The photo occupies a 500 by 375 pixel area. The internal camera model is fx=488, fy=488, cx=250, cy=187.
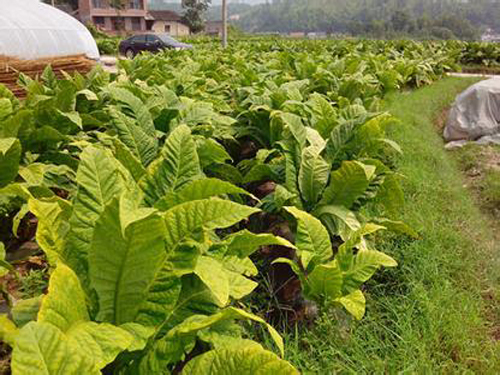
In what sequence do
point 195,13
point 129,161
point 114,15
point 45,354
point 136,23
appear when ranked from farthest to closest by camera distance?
point 195,13 → point 136,23 → point 114,15 → point 129,161 → point 45,354

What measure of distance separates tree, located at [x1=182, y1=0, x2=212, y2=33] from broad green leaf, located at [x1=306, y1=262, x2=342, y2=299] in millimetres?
72439

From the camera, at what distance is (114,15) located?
63.5 m

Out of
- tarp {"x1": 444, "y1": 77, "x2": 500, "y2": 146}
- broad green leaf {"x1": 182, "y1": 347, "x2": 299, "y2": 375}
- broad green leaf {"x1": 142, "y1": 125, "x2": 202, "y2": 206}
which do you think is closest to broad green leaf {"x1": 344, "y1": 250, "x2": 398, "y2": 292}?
broad green leaf {"x1": 142, "y1": 125, "x2": 202, "y2": 206}

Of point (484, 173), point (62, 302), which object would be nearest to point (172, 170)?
point (62, 302)

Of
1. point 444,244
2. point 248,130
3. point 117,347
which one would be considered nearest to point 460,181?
point 444,244

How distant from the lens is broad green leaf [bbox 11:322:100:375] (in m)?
1.07

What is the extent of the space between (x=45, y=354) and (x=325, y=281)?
152 cm

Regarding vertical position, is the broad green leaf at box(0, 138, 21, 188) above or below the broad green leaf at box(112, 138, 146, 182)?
below

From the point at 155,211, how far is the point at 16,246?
1.75m

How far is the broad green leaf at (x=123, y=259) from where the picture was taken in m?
1.41

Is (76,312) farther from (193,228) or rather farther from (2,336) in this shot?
(193,228)

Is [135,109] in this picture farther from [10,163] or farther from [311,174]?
[311,174]

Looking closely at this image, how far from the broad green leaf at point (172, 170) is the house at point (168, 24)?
73.5 m

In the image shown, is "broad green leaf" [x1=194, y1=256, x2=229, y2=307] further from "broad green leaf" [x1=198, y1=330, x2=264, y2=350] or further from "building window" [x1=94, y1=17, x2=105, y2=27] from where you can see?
"building window" [x1=94, y1=17, x2=105, y2=27]
